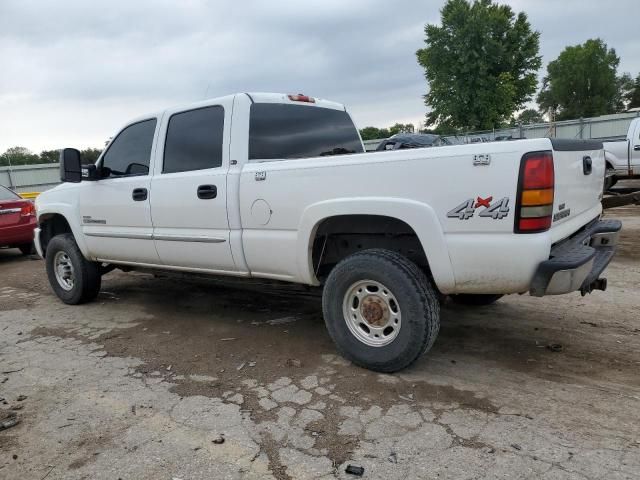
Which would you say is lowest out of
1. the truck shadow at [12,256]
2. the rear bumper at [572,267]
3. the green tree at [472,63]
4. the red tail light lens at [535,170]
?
the truck shadow at [12,256]

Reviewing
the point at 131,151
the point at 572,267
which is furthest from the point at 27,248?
the point at 572,267

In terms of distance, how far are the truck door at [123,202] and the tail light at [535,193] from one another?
3253 mm

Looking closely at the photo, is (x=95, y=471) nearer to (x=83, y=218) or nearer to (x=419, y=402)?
(x=419, y=402)

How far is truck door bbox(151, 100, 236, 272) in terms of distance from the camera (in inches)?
164

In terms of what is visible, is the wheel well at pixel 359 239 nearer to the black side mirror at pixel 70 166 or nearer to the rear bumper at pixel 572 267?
the rear bumper at pixel 572 267

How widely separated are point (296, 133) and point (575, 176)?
222cm

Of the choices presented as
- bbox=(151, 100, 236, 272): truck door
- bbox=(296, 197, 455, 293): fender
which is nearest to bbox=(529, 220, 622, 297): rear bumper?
bbox=(296, 197, 455, 293): fender

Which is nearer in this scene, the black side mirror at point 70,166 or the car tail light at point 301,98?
the car tail light at point 301,98

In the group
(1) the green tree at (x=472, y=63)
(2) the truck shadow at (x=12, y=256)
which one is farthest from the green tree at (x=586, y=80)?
(2) the truck shadow at (x=12, y=256)

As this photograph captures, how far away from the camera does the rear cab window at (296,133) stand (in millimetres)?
4227

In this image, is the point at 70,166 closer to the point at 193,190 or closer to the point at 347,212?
the point at 193,190

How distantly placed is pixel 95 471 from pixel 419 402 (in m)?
1.80

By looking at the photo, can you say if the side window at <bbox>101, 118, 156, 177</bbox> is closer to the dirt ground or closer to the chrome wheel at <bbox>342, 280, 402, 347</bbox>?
the dirt ground

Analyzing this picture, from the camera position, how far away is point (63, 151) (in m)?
5.20
